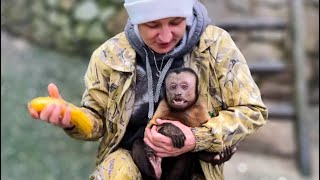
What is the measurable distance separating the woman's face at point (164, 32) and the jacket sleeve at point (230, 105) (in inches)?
4.9

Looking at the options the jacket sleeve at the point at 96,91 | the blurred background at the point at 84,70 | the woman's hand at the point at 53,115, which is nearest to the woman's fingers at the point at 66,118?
the woman's hand at the point at 53,115

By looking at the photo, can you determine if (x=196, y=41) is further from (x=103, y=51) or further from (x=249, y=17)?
(x=249, y=17)

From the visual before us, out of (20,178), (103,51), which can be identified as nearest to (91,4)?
(20,178)

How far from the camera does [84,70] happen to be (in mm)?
5000

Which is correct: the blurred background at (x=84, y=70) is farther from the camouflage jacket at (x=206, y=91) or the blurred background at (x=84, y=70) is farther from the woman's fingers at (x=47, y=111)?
the woman's fingers at (x=47, y=111)

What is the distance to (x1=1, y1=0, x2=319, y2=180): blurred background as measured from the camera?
155 inches

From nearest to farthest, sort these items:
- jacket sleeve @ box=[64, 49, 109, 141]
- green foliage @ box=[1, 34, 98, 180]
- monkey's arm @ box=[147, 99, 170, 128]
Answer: monkey's arm @ box=[147, 99, 170, 128] → jacket sleeve @ box=[64, 49, 109, 141] → green foliage @ box=[1, 34, 98, 180]

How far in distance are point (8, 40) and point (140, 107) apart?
3804 mm

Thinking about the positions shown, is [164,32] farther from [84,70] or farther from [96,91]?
[84,70]

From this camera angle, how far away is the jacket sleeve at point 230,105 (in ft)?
6.23

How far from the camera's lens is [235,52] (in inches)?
78.7

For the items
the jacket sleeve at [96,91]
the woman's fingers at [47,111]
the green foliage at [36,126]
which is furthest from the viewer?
the green foliage at [36,126]

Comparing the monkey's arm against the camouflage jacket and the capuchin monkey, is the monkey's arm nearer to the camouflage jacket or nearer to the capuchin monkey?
the capuchin monkey

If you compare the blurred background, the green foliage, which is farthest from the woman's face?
the green foliage
